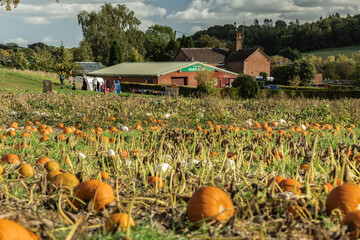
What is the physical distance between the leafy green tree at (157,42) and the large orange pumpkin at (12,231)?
3471 inches

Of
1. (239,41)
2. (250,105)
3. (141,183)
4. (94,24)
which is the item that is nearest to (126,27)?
(94,24)

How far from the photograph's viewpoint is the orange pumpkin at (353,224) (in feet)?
7.31

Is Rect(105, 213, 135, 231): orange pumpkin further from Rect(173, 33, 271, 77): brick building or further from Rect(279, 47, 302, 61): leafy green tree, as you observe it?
Rect(279, 47, 302, 61): leafy green tree

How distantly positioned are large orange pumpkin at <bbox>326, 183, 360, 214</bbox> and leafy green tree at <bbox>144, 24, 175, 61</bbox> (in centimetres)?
8757

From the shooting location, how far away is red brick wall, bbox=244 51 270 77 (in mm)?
66562

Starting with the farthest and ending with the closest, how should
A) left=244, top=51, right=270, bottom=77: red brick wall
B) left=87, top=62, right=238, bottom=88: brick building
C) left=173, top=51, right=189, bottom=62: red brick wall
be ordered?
left=173, top=51, right=189, bottom=62: red brick wall → left=244, top=51, right=270, bottom=77: red brick wall → left=87, top=62, right=238, bottom=88: brick building

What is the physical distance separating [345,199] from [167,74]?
44.4 metres

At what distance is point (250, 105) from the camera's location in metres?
12.6

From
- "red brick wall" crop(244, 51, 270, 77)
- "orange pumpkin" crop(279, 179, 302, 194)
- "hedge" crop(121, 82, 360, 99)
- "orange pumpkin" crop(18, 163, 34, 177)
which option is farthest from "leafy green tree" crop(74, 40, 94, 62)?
"orange pumpkin" crop(279, 179, 302, 194)

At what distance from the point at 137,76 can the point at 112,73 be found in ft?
17.9

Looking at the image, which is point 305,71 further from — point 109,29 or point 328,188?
point 328,188

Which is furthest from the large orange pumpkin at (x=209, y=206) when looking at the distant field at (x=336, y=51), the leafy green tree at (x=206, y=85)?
the distant field at (x=336, y=51)

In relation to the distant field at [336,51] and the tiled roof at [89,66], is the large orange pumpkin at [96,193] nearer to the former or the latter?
the tiled roof at [89,66]

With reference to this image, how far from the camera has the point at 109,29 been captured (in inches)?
2736
